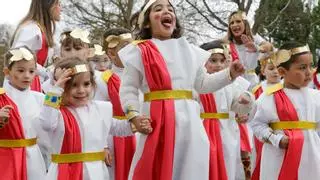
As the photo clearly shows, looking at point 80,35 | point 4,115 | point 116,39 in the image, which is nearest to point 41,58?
point 80,35

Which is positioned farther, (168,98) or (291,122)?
(291,122)

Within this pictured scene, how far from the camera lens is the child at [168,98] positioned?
477 centimetres

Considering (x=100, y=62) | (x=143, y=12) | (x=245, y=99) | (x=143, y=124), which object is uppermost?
(x=143, y=12)

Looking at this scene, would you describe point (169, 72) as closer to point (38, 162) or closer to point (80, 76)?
point (80, 76)

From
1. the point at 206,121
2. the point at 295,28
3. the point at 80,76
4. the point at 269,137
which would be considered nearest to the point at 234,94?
the point at 206,121

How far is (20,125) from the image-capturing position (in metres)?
5.54

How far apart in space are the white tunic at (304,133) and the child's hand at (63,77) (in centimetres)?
191

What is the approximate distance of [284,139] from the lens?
220 inches

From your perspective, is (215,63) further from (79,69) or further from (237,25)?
(79,69)

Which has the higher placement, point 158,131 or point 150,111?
point 150,111

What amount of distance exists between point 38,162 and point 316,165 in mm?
2565

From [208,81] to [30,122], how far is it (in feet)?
5.68

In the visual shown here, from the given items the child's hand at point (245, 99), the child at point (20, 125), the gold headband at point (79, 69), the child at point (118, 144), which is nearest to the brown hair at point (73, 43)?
the child at point (118, 144)

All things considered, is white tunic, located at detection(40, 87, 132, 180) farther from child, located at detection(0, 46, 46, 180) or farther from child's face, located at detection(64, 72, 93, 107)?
child, located at detection(0, 46, 46, 180)
